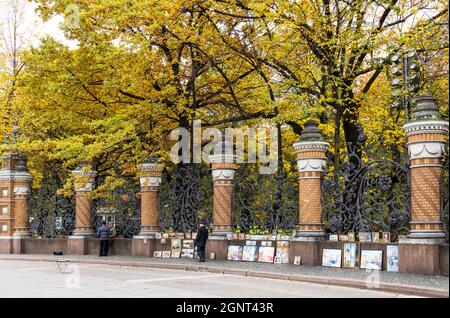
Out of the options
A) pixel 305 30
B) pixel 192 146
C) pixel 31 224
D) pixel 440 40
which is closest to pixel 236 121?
pixel 192 146

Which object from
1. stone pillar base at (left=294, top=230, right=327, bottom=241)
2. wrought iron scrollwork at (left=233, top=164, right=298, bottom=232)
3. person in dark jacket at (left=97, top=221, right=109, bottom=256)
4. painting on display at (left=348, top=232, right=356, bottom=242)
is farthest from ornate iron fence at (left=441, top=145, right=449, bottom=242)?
person in dark jacket at (left=97, top=221, right=109, bottom=256)

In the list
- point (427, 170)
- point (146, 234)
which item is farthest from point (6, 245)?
point (427, 170)

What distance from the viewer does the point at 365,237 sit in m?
17.5

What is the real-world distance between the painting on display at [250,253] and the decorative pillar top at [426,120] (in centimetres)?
706

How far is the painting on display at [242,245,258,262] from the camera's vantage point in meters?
20.6

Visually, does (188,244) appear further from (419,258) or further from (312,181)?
(419,258)

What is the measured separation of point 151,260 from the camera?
2219 cm

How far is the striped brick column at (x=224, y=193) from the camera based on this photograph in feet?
71.2

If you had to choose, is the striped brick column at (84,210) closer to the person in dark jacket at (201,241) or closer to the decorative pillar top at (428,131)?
the person in dark jacket at (201,241)

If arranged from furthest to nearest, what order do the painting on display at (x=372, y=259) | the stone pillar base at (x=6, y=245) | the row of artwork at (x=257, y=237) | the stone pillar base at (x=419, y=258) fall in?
the stone pillar base at (x=6, y=245), the row of artwork at (x=257, y=237), the painting on display at (x=372, y=259), the stone pillar base at (x=419, y=258)

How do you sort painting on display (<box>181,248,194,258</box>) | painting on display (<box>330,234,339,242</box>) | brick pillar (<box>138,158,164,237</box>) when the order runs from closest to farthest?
1. painting on display (<box>330,234,339,242</box>)
2. painting on display (<box>181,248,194,258</box>)
3. brick pillar (<box>138,158,164,237</box>)

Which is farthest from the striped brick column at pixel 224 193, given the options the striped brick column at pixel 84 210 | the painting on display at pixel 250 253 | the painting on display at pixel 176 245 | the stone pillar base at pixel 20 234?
the stone pillar base at pixel 20 234

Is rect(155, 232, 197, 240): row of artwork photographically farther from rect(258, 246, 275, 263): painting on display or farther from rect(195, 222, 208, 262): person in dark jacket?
rect(258, 246, 275, 263): painting on display
